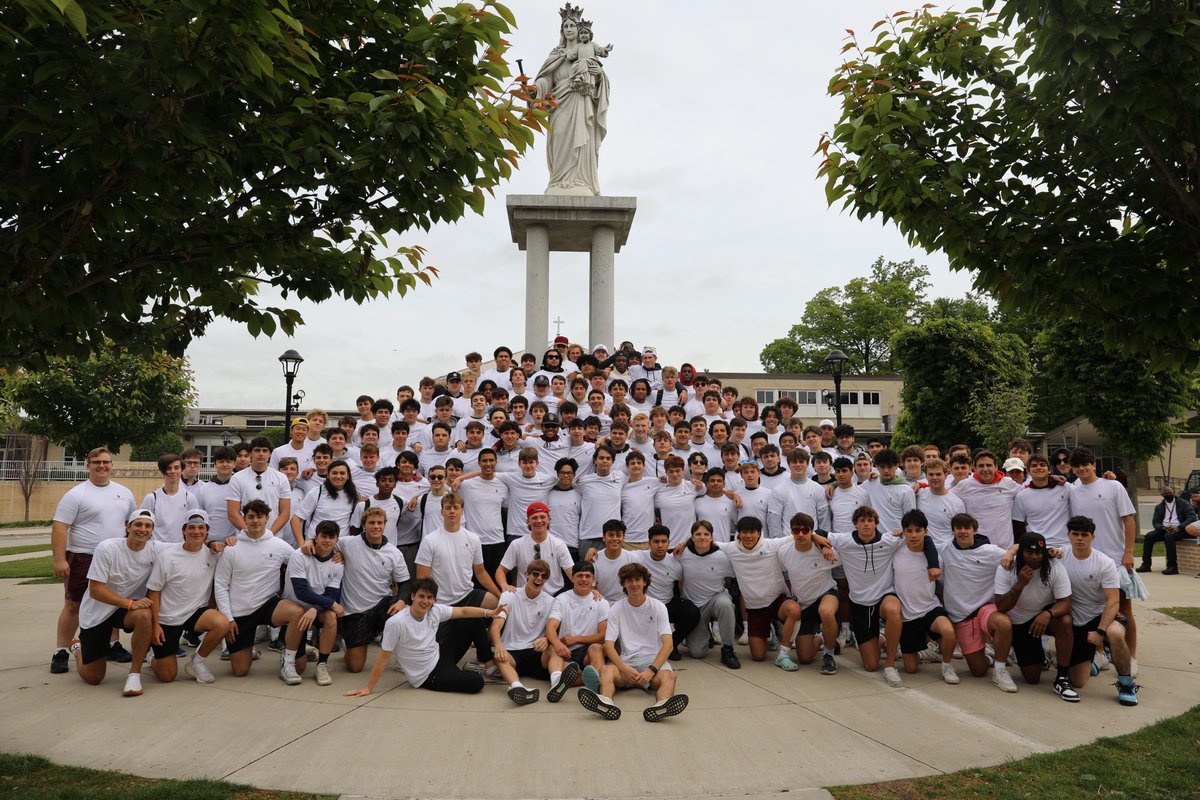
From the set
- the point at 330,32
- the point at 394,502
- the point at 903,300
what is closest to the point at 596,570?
the point at 394,502

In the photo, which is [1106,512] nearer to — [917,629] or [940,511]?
[940,511]

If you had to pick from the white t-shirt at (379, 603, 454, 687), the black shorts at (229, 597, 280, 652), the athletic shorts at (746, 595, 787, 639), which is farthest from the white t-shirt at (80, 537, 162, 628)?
A: the athletic shorts at (746, 595, 787, 639)

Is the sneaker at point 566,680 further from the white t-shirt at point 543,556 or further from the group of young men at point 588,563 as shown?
the white t-shirt at point 543,556

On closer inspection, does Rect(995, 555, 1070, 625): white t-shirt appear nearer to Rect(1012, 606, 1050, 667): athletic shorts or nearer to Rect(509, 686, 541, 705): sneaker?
Rect(1012, 606, 1050, 667): athletic shorts

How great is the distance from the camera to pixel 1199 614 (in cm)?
1083

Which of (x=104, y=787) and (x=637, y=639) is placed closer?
(x=104, y=787)

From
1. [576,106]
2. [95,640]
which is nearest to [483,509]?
[95,640]

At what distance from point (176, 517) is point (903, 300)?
6369cm

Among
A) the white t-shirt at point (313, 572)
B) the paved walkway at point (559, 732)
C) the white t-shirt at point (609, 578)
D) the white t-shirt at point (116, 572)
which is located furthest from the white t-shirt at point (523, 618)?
the white t-shirt at point (116, 572)

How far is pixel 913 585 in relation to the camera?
307 inches

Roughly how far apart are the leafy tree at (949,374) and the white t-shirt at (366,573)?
31.2 meters

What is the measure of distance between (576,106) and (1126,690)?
1460cm

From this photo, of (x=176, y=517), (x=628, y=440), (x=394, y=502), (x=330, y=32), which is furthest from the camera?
(x=628, y=440)

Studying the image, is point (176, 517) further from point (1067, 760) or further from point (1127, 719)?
point (1127, 719)
